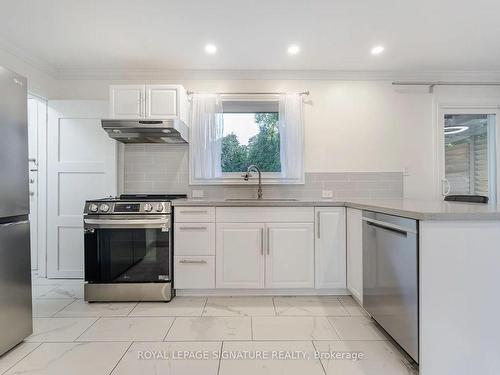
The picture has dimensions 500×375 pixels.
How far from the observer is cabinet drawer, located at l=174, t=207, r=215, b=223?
265 cm

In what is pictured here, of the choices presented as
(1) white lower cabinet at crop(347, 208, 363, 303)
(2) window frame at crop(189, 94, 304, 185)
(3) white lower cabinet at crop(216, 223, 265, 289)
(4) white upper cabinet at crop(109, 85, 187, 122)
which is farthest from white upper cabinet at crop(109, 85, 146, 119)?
(1) white lower cabinet at crop(347, 208, 363, 303)

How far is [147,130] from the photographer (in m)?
2.77

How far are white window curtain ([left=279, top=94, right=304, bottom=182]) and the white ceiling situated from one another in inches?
15.6

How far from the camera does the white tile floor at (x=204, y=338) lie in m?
1.66

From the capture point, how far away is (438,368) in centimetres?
146

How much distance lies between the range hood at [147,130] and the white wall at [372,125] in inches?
27.5

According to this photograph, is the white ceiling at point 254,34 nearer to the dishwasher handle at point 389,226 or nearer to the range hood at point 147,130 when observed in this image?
the range hood at point 147,130

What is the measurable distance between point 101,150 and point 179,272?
1.64 metres

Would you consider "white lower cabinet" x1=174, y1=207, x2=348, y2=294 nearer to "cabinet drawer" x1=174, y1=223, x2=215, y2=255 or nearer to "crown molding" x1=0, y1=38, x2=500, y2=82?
"cabinet drawer" x1=174, y1=223, x2=215, y2=255

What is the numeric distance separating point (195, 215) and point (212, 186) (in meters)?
0.68

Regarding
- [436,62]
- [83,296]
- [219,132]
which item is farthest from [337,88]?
[83,296]

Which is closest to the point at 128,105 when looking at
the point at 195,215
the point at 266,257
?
the point at 195,215

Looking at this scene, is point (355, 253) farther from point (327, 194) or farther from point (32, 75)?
point (32, 75)

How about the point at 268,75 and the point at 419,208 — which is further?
the point at 268,75
